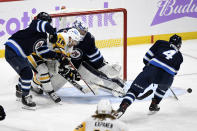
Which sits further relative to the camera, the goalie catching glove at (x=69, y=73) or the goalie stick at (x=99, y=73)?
the goalie stick at (x=99, y=73)

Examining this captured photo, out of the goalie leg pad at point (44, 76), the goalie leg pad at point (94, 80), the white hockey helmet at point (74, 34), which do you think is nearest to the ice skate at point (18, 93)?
the goalie leg pad at point (44, 76)

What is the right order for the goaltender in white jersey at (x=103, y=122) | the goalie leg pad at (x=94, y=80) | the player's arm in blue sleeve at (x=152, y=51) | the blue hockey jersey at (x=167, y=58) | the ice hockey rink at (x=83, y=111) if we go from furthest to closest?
the goalie leg pad at (x=94, y=80)
the player's arm in blue sleeve at (x=152, y=51)
the blue hockey jersey at (x=167, y=58)
the ice hockey rink at (x=83, y=111)
the goaltender in white jersey at (x=103, y=122)

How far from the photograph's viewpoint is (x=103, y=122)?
3494 millimetres

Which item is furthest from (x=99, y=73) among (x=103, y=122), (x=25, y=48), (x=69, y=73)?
(x=103, y=122)

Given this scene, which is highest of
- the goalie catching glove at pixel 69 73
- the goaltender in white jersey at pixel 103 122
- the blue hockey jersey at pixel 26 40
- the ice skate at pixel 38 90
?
the goaltender in white jersey at pixel 103 122

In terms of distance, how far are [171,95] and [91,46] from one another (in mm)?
1096

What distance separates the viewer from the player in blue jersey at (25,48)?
17.6 ft

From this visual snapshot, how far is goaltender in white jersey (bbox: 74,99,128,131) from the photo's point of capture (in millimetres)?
3494

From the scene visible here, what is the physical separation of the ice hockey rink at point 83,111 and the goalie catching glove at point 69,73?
0.25 m

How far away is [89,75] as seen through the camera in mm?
6039

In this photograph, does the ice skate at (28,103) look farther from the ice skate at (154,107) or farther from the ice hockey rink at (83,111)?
the ice skate at (154,107)

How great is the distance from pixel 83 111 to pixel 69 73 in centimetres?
54

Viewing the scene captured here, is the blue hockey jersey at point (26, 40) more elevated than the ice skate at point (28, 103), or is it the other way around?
the blue hockey jersey at point (26, 40)

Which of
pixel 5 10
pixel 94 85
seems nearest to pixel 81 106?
pixel 94 85
